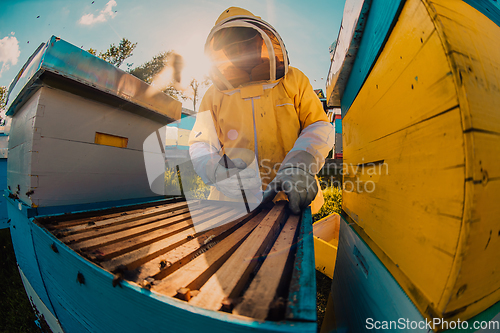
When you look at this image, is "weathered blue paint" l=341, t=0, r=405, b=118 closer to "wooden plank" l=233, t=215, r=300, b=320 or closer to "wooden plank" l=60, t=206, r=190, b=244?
"wooden plank" l=233, t=215, r=300, b=320

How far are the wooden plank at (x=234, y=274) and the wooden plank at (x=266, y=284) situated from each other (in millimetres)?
34

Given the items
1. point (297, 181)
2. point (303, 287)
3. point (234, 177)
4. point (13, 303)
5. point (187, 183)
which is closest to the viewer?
point (303, 287)

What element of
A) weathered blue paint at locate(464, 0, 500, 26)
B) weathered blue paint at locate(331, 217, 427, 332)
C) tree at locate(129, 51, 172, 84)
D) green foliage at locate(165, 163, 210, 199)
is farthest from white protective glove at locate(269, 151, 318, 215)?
tree at locate(129, 51, 172, 84)

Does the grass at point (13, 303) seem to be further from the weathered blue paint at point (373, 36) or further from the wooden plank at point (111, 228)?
the weathered blue paint at point (373, 36)

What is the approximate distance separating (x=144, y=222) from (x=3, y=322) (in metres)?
1.89

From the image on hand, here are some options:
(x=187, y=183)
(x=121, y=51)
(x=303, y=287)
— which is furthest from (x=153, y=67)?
(x=303, y=287)

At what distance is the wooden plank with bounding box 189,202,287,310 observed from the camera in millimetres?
434

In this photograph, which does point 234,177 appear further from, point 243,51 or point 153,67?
point 153,67

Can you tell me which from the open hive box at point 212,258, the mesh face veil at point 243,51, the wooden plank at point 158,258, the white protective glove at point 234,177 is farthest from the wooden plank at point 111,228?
the mesh face veil at point 243,51

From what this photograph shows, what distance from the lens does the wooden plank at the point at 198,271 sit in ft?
1.60

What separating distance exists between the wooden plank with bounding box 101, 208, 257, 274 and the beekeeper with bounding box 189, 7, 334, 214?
78cm

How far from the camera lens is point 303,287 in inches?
18.1

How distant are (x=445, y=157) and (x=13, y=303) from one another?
3245 mm

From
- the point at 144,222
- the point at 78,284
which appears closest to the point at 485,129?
the point at 78,284
